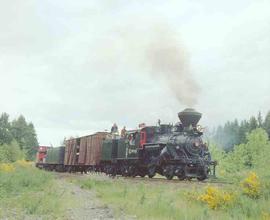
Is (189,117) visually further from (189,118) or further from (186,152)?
(186,152)

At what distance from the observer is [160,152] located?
24.5m

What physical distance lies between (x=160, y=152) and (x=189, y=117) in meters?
2.36

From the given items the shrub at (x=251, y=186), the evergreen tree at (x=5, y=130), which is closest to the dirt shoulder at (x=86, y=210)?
the shrub at (x=251, y=186)

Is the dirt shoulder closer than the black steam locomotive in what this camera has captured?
Yes

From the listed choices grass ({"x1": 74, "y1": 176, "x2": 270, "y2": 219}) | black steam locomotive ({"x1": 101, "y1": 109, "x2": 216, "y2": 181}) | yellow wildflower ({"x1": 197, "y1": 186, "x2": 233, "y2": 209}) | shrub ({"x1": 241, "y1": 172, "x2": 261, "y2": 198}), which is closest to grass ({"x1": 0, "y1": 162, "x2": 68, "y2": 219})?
grass ({"x1": 74, "y1": 176, "x2": 270, "y2": 219})

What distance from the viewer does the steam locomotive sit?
2341 centimetres

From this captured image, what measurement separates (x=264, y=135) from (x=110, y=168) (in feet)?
125

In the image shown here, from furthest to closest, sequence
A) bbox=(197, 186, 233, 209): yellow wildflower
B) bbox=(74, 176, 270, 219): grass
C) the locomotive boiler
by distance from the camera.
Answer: the locomotive boiler
bbox=(197, 186, 233, 209): yellow wildflower
bbox=(74, 176, 270, 219): grass

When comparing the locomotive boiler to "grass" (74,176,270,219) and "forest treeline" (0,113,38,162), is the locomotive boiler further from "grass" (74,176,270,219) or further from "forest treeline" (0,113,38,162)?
"forest treeline" (0,113,38,162)

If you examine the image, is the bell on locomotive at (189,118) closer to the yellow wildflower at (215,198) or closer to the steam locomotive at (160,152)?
the steam locomotive at (160,152)

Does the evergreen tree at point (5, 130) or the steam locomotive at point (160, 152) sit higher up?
the evergreen tree at point (5, 130)

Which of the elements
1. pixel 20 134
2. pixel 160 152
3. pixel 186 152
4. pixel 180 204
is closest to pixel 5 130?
pixel 20 134

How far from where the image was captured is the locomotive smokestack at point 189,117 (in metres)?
23.8

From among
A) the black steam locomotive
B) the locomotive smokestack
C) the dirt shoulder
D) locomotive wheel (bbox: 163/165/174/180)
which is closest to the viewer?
the dirt shoulder
